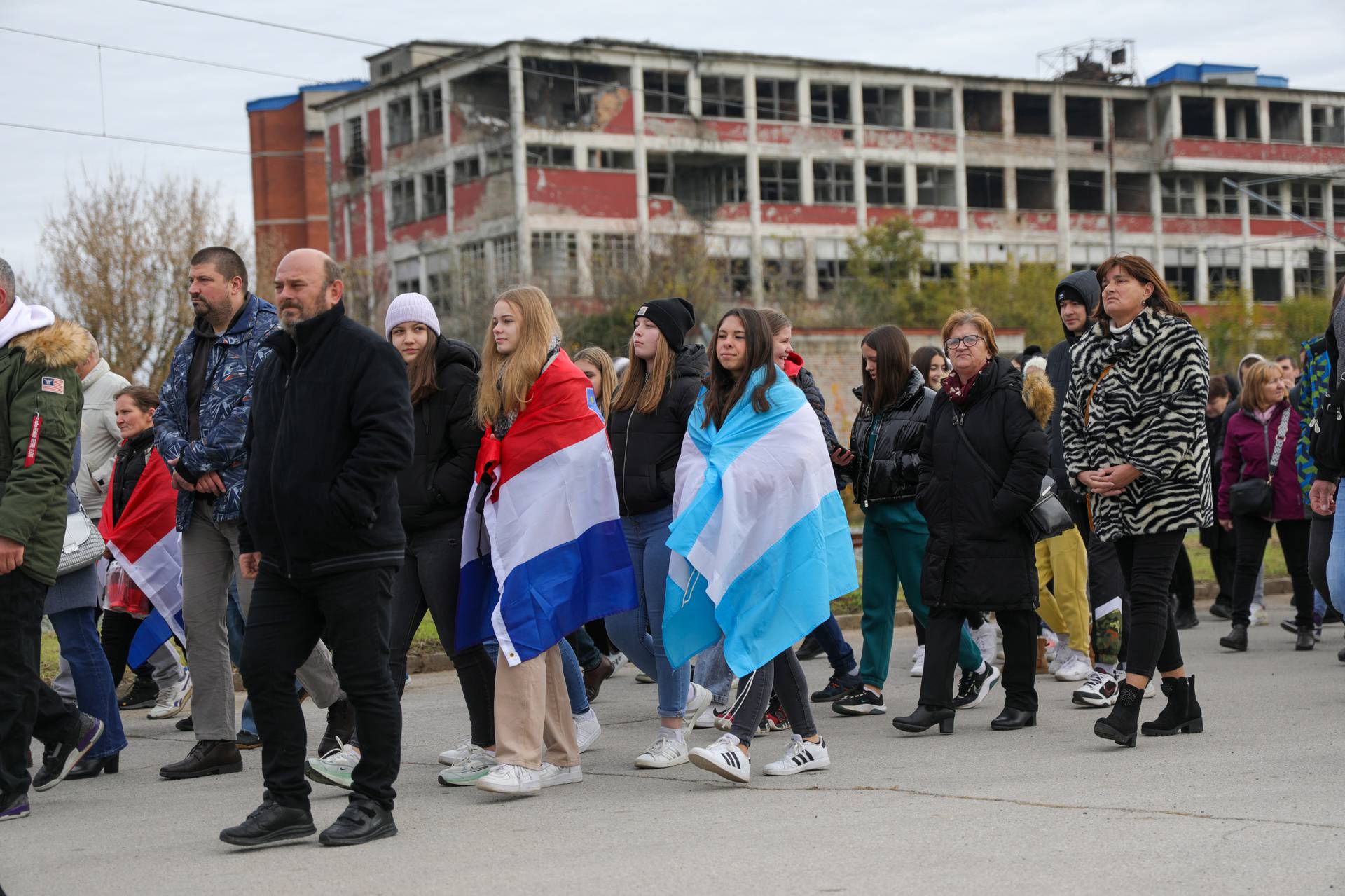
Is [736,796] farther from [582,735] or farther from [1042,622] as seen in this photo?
[1042,622]

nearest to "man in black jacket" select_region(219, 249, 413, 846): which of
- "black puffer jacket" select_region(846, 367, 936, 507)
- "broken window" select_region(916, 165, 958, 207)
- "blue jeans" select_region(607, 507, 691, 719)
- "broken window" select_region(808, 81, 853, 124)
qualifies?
"blue jeans" select_region(607, 507, 691, 719)

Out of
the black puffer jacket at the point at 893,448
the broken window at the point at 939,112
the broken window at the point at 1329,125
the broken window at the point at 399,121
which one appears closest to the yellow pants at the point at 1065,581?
the black puffer jacket at the point at 893,448

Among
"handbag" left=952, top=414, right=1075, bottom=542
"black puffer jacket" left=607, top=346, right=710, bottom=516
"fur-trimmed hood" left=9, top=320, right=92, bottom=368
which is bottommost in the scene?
"handbag" left=952, top=414, right=1075, bottom=542

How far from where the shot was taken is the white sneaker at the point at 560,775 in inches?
285

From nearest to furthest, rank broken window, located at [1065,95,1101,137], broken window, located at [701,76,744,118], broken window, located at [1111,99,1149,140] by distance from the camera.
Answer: broken window, located at [701,76,744,118] < broken window, located at [1065,95,1101,137] < broken window, located at [1111,99,1149,140]

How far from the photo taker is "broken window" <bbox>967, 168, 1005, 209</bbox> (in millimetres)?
73562

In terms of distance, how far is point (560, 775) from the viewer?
7.40 meters

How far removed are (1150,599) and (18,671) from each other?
5.21 m

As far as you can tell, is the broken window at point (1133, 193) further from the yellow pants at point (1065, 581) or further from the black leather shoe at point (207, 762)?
the black leather shoe at point (207, 762)

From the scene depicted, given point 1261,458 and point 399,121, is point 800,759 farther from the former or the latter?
point 399,121

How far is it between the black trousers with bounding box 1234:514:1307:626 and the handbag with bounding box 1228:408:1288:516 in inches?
3.8

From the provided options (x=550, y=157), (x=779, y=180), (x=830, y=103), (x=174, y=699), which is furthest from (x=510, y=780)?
(x=830, y=103)

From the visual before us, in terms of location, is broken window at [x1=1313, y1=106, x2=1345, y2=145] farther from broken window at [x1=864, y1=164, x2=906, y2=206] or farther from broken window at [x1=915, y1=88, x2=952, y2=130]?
broken window at [x1=864, y1=164, x2=906, y2=206]

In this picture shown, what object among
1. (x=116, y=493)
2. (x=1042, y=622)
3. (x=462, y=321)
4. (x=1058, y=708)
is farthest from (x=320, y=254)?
(x=462, y=321)
